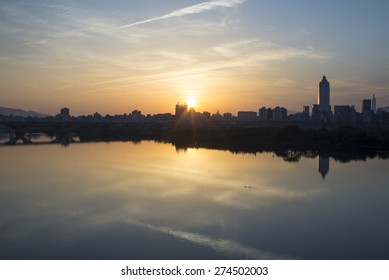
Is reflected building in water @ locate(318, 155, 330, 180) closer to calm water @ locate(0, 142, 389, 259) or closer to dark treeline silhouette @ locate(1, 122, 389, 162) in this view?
calm water @ locate(0, 142, 389, 259)

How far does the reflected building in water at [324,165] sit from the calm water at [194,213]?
7.3 inches

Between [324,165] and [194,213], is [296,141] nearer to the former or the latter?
[324,165]

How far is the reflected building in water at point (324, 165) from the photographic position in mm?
15572

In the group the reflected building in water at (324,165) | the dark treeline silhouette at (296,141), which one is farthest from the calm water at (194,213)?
the dark treeline silhouette at (296,141)

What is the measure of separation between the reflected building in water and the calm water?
0.19 meters

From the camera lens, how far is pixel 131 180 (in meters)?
13.6

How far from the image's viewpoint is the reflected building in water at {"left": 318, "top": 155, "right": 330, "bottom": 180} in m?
15.6

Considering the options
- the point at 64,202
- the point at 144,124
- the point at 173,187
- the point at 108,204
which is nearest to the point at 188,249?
the point at 108,204

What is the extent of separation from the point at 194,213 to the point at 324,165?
10.6 m

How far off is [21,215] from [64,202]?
1.41 meters

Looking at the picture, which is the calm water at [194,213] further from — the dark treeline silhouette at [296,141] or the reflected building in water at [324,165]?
the dark treeline silhouette at [296,141]

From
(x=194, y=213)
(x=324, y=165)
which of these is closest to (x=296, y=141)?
(x=324, y=165)

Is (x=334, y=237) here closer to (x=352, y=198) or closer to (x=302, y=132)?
(x=352, y=198)

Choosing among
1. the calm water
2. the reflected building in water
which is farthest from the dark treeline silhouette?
the calm water
